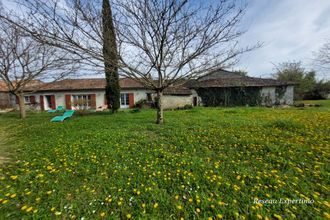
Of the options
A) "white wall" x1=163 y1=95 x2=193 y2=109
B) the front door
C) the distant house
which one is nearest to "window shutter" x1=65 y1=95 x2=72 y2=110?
the distant house

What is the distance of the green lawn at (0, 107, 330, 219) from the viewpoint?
6.36 ft

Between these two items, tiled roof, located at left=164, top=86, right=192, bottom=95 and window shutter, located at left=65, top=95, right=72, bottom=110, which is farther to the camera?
window shutter, located at left=65, top=95, right=72, bottom=110

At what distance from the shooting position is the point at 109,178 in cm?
263

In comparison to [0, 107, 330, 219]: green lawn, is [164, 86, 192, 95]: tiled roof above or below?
above

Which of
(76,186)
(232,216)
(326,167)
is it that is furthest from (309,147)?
(76,186)

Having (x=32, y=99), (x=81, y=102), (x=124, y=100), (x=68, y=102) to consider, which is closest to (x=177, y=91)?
(x=124, y=100)

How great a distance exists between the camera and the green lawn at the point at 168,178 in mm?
1939

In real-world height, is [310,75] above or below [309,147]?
above

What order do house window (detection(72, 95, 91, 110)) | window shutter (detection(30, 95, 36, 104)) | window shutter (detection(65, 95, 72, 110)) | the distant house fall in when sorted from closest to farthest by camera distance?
the distant house → house window (detection(72, 95, 91, 110)) → window shutter (detection(65, 95, 72, 110)) → window shutter (detection(30, 95, 36, 104))

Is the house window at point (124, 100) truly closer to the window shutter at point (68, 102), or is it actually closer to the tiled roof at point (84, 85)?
the tiled roof at point (84, 85)

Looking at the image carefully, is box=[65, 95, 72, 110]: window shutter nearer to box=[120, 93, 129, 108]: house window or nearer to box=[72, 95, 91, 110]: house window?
box=[72, 95, 91, 110]: house window

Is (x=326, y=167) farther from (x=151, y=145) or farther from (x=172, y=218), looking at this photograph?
(x=151, y=145)

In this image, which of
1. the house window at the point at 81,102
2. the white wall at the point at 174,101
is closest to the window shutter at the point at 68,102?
the house window at the point at 81,102

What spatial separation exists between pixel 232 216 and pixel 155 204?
3.24 feet
